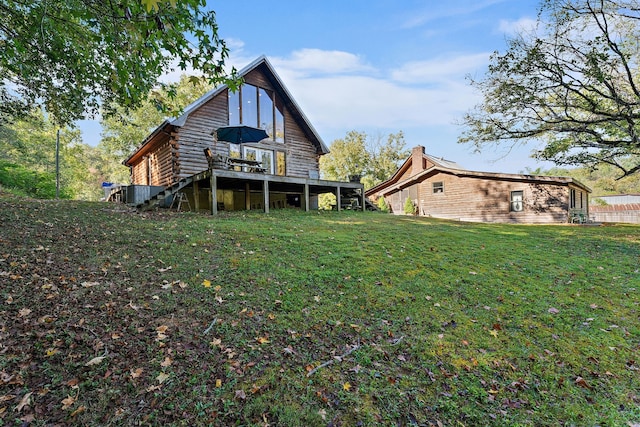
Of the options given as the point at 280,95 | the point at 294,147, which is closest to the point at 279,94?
the point at 280,95

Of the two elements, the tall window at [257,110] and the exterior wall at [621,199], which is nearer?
the tall window at [257,110]

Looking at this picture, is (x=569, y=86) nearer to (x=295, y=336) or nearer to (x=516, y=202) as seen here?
(x=516, y=202)

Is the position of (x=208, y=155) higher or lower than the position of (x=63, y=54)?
lower

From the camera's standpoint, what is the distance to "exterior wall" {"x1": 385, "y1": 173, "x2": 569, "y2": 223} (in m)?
17.5

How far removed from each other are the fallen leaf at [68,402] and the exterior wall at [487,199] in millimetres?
21125

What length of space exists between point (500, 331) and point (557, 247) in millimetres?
6850

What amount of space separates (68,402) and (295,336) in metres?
1.96

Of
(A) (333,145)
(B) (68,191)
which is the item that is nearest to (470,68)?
(A) (333,145)

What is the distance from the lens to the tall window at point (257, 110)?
13.9 m

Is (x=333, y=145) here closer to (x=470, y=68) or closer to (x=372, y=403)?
(x=470, y=68)

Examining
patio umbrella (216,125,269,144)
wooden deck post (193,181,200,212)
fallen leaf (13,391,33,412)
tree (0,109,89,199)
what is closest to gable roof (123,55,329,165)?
patio umbrella (216,125,269,144)

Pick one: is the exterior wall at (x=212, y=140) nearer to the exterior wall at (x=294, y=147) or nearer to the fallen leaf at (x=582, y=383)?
the exterior wall at (x=294, y=147)

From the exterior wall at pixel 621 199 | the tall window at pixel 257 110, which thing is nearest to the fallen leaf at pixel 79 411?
the tall window at pixel 257 110

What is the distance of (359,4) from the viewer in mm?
10133
